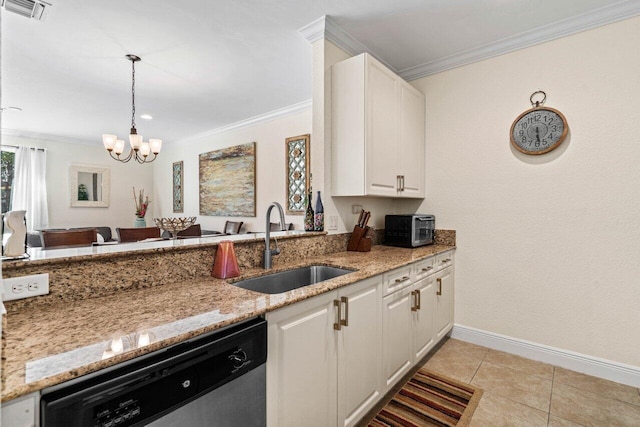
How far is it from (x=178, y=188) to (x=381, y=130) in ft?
17.3

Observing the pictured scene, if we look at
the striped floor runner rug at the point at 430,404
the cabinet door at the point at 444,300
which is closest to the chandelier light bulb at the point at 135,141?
the cabinet door at the point at 444,300

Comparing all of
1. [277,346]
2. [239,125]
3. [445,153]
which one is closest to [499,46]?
[445,153]

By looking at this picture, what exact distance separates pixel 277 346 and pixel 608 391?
2.32m

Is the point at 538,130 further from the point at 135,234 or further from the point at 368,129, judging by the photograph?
the point at 135,234

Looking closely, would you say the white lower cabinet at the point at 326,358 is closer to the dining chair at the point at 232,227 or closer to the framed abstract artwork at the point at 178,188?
the dining chair at the point at 232,227

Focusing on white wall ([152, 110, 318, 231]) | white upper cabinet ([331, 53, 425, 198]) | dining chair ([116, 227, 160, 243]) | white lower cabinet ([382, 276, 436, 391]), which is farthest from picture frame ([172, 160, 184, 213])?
white lower cabinet ([382, 276, 436, 391])

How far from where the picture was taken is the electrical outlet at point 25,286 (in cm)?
112

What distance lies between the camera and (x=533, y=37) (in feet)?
8.13

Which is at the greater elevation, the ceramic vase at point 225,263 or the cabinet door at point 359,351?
the ceramic vase at point 225,263

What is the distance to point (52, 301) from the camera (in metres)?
1.22

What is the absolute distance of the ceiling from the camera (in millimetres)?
2205

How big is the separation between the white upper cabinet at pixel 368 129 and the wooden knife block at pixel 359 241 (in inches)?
12.5

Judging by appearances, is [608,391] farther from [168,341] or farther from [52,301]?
[52,301]

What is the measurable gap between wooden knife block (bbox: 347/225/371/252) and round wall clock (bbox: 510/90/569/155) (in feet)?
4.67
